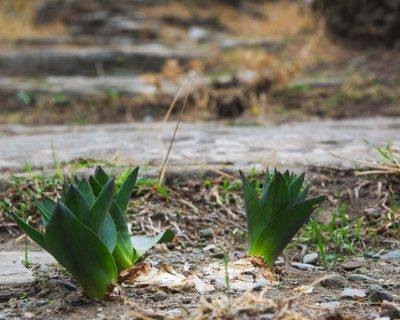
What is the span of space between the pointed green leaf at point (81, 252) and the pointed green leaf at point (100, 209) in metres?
0.06

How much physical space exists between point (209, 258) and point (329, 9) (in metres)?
5.64

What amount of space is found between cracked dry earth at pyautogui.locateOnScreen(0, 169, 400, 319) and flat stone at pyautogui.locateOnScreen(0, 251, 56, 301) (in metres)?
0.02

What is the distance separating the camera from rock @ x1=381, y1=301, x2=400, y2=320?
1363 mm

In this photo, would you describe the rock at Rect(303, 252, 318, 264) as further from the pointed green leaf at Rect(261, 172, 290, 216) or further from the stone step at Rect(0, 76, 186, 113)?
the stone step at Rect(0, 76, 186, 113)

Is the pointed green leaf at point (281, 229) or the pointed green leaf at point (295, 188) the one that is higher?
the pointed green leaf at point (295, 188)

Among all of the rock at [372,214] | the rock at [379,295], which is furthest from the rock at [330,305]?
the rock at [372,214]

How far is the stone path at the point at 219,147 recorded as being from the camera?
2613mm

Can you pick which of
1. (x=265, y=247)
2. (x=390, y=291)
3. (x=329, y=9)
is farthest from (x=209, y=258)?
(x=329, y=9)

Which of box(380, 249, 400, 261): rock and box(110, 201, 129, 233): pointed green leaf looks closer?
box(110, 201, 129, 233): pointed green leaf

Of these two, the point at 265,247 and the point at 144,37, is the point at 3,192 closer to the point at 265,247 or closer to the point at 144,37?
the point at 265,247

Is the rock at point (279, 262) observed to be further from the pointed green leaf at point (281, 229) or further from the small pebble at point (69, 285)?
the small pebble at point (69, 285)

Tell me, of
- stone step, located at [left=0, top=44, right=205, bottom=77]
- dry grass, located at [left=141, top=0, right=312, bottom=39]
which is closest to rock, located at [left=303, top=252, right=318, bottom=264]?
stone step, located at [left=0, top=44, right=205, bottom=77]

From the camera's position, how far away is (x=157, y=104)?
16.9 ft

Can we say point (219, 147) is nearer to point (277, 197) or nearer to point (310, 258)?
point (310, 258)
